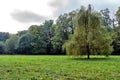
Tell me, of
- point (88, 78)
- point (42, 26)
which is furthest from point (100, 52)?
point (42, 26)

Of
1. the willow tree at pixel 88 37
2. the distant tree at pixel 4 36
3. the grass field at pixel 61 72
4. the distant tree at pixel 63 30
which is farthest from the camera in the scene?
the distant tree at pixel 4 36

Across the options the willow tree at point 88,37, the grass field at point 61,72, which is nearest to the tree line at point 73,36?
the willow tree at point 88,37

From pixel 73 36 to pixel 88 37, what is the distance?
8.02ft

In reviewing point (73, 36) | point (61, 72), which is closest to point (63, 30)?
point (73, 36)

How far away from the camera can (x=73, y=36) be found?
4022 cm

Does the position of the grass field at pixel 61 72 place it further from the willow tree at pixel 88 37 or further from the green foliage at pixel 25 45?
the green foliage at pixel 25 45

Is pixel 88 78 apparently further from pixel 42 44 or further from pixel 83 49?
pixel 42 44

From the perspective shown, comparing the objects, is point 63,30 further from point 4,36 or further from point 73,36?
point 4,36

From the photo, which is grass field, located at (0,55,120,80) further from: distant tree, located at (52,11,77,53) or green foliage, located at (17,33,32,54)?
green foliage, located at (17,33,32,54)

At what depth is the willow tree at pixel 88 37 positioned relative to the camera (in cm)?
3912

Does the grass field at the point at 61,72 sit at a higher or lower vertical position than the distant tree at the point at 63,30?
lower

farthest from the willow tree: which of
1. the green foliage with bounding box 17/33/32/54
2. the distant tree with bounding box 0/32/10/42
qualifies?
the distant tree with bounding box 0/32/10/42

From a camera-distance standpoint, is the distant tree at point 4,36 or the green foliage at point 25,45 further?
the distant tree at point 4,36

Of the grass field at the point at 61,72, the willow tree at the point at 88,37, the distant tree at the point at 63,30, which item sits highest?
the distant tree at the point at 63,30
